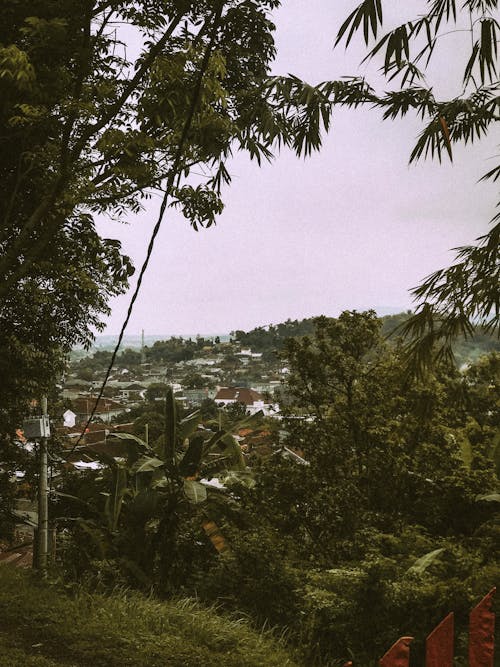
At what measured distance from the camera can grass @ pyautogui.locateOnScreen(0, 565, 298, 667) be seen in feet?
13.8

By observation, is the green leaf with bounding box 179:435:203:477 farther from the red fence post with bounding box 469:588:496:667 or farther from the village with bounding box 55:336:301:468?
the village with bounding box 55:336:301:468

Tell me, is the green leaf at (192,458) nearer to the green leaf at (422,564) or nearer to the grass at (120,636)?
the grass at (120,636)

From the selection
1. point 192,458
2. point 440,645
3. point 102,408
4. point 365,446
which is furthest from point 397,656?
point 102,408

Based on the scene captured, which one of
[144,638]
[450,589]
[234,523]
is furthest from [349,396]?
[144,638]

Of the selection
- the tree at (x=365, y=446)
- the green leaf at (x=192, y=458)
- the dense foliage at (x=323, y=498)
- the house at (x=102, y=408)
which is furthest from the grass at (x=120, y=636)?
the house at (x=102, y=408)

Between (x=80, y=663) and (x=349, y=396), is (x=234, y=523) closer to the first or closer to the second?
(x=349, y=396)

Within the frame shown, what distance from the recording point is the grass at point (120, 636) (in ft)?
13.8

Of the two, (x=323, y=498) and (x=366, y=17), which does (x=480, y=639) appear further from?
(x=323, y=498)

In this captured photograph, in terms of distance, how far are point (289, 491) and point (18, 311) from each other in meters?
5.27

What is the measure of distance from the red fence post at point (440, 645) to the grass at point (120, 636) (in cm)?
244

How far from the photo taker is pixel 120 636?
4566 millimetres

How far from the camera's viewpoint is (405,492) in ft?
32.3

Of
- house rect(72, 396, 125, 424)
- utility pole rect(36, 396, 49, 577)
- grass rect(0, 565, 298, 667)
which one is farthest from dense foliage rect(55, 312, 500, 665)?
house rect(72, 396, 125, 424)

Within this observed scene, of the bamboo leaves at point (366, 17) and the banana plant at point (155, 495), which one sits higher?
Answer: the bamboo leaves at point (366, 17)
